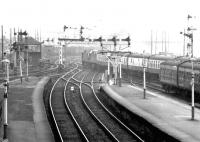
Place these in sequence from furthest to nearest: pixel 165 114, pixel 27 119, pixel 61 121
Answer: pixel 61 121, pixel 165 114, pixel 27 119

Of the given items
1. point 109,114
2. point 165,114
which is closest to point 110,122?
point 109,114

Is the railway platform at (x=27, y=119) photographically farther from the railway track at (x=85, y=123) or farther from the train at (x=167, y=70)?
the train at (x=167, y=70)

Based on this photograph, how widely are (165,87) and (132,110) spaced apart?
14.6m

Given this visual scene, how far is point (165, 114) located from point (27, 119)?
8.28m

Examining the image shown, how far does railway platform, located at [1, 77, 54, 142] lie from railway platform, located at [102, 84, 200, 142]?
5.61 m

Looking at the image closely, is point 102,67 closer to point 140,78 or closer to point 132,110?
point 140,78

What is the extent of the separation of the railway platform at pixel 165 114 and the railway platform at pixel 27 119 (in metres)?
5.61

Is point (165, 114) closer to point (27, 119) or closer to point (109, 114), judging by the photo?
point (109, 114)

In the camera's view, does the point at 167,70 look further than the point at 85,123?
Yes

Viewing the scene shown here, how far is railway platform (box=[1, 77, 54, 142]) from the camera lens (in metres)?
19.3

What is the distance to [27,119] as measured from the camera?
23.8 m

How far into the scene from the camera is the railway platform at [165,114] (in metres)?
19.6

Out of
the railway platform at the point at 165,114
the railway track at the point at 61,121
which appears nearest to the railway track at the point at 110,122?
the railway platform at the point at 165,114

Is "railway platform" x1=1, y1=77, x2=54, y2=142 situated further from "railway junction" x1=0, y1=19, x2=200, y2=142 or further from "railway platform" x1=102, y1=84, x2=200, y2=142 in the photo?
"railway platform" x1=102, y1=84, x2=200, y2=142
